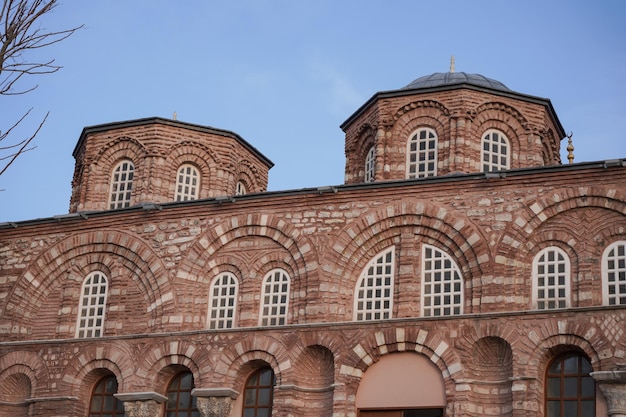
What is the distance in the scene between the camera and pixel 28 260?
29422 mm

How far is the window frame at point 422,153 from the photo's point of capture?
2886cm

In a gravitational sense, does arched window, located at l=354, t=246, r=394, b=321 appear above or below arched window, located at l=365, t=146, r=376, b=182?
below

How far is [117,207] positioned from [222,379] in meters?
7.14

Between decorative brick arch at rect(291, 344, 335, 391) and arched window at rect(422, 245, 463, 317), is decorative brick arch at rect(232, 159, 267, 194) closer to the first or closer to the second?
decorative brick arch at rect(291, 344, 335, 391)

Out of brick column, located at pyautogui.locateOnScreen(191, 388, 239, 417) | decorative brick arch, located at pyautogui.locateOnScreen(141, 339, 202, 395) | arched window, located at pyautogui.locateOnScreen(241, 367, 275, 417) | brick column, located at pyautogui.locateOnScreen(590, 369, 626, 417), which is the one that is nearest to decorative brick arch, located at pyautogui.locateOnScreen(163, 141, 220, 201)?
decorative brick arch, located at pyautogui.locateOnScreen(141, 339, 202, 395)

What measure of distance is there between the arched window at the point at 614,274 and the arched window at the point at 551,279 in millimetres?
783

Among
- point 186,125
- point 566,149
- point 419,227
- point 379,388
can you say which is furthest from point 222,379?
point 566,149

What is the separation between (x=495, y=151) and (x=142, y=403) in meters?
10.8

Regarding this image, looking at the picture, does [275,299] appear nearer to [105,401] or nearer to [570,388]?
[105,401]

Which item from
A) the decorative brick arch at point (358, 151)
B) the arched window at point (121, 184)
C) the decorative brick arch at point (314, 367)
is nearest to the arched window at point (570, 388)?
the decorative brick arch at point (314, 367)

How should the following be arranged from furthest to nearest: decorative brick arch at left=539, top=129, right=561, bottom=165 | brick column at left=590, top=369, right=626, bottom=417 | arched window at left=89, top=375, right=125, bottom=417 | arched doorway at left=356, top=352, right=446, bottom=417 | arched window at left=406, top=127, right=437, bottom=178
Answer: decorative brick arch at left=539, top=129, right=561, bottom=165, arched window at left=406, top=127, right=437, bottom=178, arched window at left=89, top=375, right=125, bottom=417, arched doorway at left=356, top=352, right=446, bottom=417, brick column at left=590, top=369, right=626, bottom=417

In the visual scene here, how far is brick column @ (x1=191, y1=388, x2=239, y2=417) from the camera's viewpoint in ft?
85.4

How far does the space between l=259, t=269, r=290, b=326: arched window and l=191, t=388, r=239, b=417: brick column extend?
186 cm

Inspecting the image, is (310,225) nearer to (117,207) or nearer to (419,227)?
(419,227)
